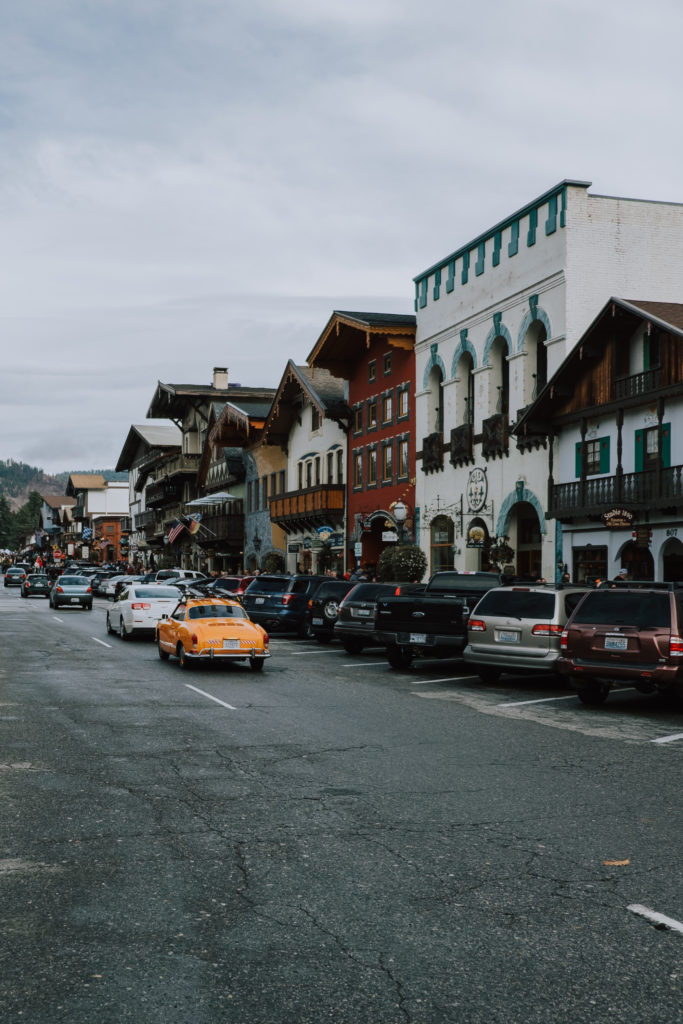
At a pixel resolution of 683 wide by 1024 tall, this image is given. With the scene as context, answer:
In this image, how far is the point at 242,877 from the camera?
20.9 ft

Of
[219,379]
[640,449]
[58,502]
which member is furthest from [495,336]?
[58,502]

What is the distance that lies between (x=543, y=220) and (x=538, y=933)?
31.3m

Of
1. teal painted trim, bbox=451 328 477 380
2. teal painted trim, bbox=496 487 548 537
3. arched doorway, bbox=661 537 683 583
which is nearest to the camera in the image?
arched doorway, bbox=661 537 683 583

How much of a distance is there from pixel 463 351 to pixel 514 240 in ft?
16.7

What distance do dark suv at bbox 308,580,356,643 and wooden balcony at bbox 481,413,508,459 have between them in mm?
10310

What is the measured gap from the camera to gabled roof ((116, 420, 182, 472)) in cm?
9962

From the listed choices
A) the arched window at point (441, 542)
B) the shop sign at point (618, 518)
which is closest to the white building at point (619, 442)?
the shop sign at point (618, 518)

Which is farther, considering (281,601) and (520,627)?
(281,601)

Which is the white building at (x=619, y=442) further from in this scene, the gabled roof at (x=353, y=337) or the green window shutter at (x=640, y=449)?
the gabled roof at (x=353, y=337)

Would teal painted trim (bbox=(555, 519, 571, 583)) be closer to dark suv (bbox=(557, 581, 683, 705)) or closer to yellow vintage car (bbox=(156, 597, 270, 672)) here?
yellow vintage car (bbox=(156, 597, 270, 672))

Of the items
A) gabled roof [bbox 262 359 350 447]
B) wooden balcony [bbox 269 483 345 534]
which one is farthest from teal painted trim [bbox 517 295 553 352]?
wooden balcony [bbox 269 483 345 534]

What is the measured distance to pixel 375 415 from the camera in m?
48.5

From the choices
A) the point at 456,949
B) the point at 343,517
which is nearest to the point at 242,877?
the point at 456,949

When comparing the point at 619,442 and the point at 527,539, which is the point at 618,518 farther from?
the point at 527,539
